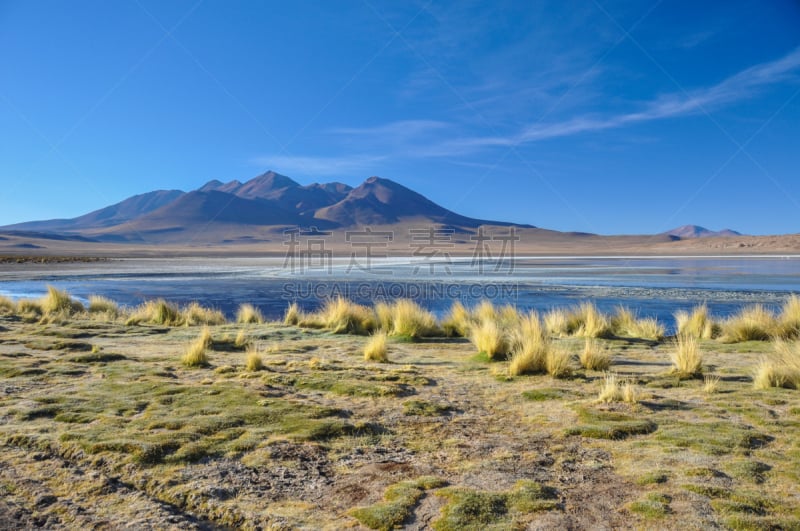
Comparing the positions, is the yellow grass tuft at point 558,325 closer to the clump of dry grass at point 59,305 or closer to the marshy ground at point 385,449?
the marshy ground at point 385,449

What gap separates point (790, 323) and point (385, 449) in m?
10.4

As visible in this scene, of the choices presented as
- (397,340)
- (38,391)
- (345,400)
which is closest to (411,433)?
(345,400)

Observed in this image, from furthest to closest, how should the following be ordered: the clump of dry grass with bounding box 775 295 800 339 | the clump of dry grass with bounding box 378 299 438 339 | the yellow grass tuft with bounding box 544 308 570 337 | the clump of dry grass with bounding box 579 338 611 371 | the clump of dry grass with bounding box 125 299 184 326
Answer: the clump of dry grass with bounding box 125 299 184 326 < the yellow grass tuft with bounding box 544 308 570 337 < the clump of dry grass with bounding box 378 299 438 339 < the clump of dry grass with bounding box 775 295 800 339 < the clump of dry grass with bounding box 579 338 611 371

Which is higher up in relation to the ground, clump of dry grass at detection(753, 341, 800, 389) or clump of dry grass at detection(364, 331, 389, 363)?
clump of dry grass at detection(753, 341, 800, 389)

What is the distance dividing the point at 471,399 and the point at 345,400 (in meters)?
1.50

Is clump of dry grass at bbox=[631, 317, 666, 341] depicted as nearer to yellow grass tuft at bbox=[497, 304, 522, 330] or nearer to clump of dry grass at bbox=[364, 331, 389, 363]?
yellow grass tuft at bbox=[497, 304, 522, 330]

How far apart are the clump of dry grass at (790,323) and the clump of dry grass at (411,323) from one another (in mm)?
7041

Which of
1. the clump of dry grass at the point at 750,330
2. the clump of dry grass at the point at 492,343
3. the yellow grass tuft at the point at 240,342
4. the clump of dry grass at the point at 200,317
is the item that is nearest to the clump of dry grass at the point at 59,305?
the clump of dry grass at the point at 200,317

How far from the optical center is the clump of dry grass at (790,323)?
10.7 m

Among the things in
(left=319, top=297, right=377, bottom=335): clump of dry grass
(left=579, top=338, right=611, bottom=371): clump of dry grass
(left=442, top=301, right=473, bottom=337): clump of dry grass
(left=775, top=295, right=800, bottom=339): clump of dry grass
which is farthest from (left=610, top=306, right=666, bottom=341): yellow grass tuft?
(left=319, top=297, right=377, bottom=335): clump of dry grass

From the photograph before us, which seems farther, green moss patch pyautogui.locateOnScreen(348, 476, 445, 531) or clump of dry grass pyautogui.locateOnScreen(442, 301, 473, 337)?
clump of dry grass pyautogui.locateOnScreen(442, 301, 473, 337)

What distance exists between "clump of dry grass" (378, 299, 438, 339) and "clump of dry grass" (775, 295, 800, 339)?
704 cm

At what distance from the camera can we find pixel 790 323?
1116 cm

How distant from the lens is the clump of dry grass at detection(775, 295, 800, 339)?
10727mm
